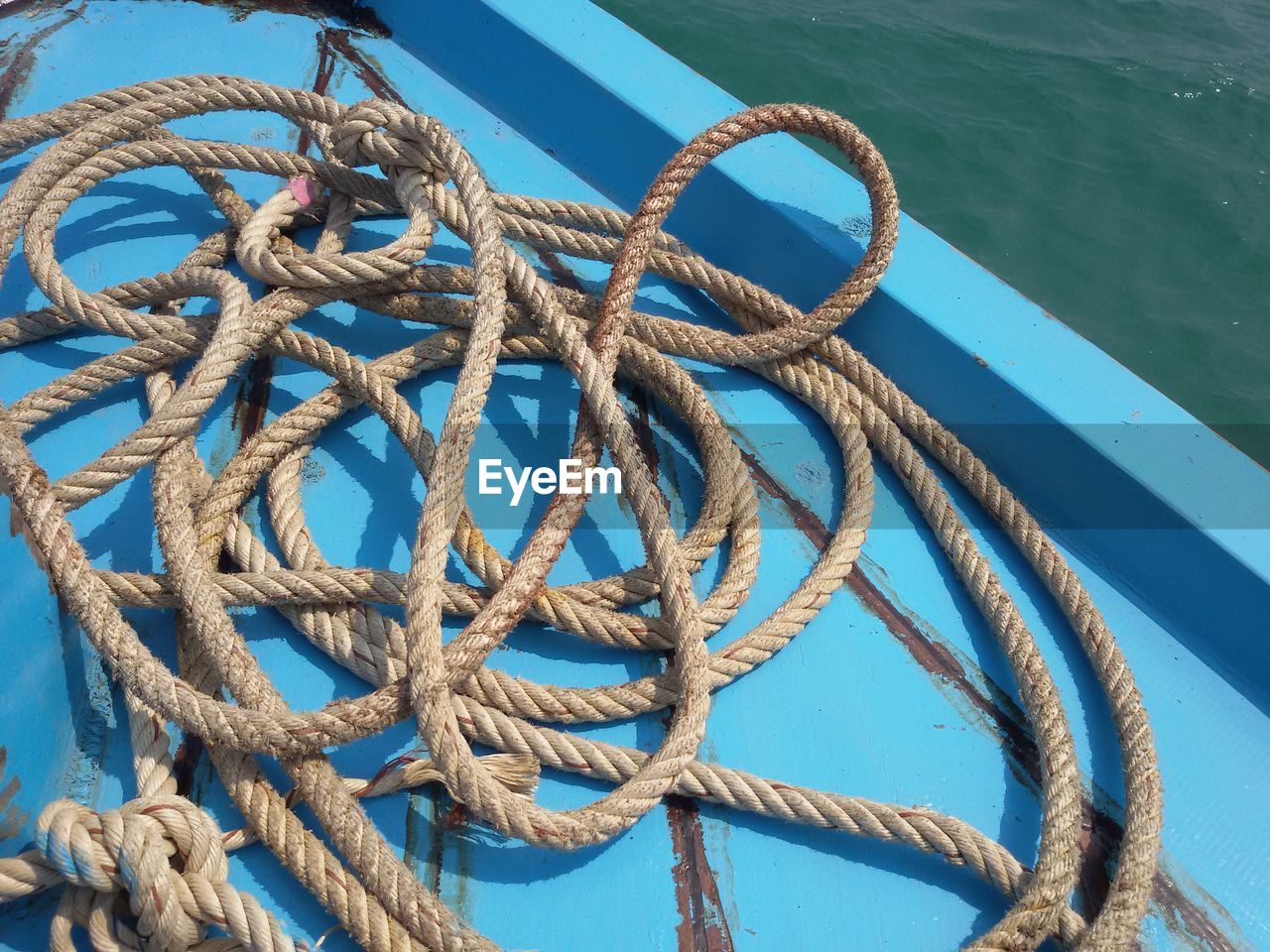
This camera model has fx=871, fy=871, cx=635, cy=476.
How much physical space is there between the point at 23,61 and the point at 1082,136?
3537 mm

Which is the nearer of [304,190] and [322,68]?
[304,190]

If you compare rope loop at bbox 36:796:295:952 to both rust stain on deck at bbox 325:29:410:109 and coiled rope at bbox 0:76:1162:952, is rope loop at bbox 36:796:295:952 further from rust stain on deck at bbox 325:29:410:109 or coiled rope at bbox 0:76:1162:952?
rust stain on deck at bbox 325:29:410:109

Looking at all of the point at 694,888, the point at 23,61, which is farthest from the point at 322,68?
the point at 694,888

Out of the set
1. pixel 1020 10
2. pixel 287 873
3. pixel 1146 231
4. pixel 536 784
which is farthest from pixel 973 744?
pixel 1020 10

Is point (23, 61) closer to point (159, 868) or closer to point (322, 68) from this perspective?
point (322, 68)

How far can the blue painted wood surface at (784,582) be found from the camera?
1.19m

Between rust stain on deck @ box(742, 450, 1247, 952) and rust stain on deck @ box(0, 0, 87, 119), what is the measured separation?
6.25ft

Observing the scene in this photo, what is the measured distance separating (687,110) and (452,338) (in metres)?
0.85

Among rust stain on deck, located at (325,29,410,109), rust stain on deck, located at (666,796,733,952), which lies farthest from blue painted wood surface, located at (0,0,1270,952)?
rust stain on deck, located at (325,29,410,109)

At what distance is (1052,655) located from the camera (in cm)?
148

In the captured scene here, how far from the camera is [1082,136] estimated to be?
3.44 metres

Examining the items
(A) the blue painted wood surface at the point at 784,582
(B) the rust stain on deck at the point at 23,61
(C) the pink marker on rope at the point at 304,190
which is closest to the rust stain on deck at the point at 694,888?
(A) the blue painted wood surface at the point at 784,582

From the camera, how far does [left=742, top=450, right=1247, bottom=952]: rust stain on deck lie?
1.22 meters

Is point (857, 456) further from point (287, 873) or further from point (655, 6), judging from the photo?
point (655, 6)
